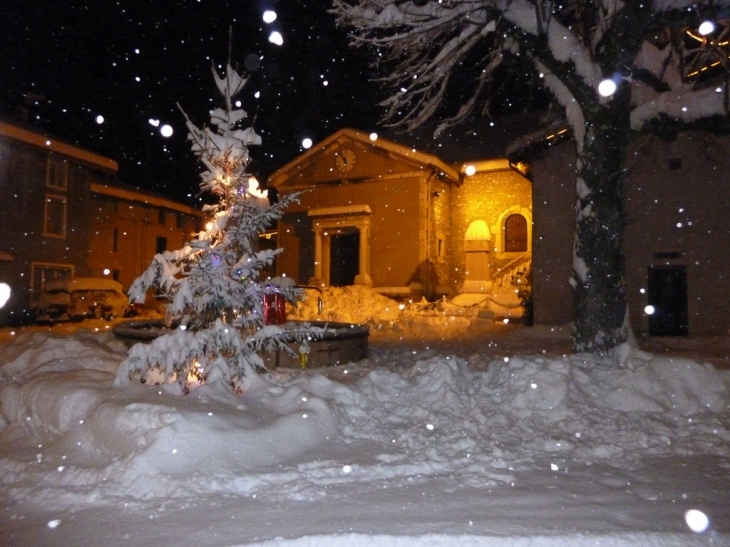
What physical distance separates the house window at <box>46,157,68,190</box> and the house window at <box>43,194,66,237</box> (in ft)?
1.71

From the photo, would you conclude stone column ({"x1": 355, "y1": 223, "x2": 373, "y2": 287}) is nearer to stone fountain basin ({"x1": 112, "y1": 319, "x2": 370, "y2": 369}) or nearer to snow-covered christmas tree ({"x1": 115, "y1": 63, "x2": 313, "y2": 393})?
stone fountain basin ({"x1": 112, "y1": 319, "x2": 370, "y2": 369})

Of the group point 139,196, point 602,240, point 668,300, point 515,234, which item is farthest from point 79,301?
point 668,300

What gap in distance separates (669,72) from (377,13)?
5.43 meters

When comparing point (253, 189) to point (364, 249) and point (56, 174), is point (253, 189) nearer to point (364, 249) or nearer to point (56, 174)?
point (364, 249)

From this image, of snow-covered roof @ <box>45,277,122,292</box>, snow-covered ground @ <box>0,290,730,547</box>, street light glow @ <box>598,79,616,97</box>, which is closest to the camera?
snow-covered ground @ <box>0,290,730,547</box>

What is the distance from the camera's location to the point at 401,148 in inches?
1011

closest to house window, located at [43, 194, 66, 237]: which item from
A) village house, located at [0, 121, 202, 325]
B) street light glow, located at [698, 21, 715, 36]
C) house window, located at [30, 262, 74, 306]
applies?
village house, located at [0, 121, 202, 325]

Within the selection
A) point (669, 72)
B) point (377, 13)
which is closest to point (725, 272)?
point (669, 72)

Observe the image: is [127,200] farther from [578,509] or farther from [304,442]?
[578,509]

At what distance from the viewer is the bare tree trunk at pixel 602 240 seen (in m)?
9.47

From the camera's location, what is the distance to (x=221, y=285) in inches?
306

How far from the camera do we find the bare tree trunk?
31.1 ft

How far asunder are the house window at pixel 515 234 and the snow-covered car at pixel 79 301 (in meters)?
17.2

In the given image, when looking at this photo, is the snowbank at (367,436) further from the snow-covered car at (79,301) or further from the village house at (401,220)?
the village house at (401,220)
